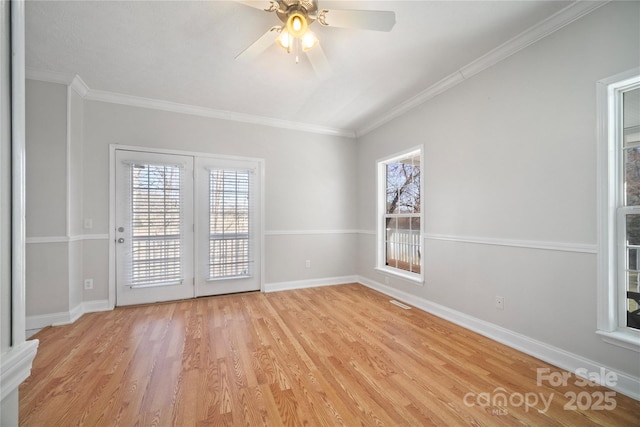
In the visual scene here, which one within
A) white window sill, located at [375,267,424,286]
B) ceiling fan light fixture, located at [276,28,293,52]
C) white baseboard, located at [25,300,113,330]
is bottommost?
white baseboard, located at [25,300,113,330]

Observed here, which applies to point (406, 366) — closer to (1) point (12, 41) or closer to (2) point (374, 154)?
(1) point (12, 41)

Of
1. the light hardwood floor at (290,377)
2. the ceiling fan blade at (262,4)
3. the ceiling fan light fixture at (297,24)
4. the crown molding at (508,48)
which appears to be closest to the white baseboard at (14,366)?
the light hardwood floor at (290,377)

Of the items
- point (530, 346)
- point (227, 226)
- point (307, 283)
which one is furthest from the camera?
point (307, 283)

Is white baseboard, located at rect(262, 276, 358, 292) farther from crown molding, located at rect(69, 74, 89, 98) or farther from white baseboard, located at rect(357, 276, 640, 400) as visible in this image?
crown molding, located at rect(69, 74, 89, 98)

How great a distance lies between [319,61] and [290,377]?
2523 mm

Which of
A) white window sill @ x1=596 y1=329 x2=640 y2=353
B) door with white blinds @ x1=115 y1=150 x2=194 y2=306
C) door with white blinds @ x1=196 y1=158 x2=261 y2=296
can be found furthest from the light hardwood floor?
door with white blinds @ x1=196 y1=158 x2=261 y2=296

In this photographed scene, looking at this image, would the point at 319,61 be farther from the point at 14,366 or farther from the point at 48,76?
the point at 48,76

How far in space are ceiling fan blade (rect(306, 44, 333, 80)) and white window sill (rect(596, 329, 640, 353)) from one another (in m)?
2.87

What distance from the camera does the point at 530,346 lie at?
2162 millimetres

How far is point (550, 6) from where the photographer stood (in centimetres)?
191

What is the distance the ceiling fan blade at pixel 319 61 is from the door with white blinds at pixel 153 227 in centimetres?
230

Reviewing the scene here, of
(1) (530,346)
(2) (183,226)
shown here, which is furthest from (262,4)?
(1) (530,346)

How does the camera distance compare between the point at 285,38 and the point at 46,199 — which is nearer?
the point at 285,38

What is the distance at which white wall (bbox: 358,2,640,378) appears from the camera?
1.84 metres
